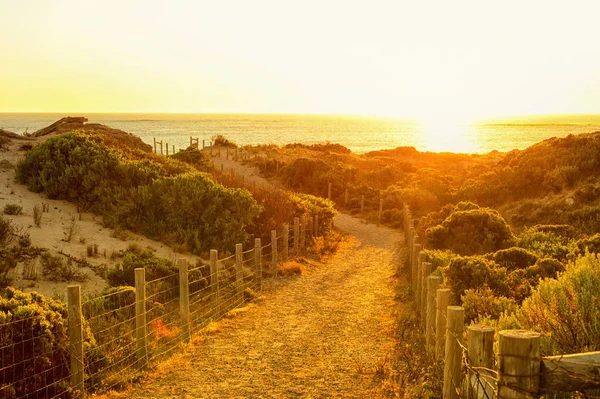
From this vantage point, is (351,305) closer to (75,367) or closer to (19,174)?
(75,367)

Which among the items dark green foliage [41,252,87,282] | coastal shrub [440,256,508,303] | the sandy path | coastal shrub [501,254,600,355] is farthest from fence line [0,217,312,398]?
coastal shrub [501,254,600,355]

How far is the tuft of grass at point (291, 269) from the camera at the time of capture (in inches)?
693

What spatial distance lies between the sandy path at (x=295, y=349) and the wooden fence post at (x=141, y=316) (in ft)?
1.19

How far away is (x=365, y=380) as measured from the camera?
8672 millimetres

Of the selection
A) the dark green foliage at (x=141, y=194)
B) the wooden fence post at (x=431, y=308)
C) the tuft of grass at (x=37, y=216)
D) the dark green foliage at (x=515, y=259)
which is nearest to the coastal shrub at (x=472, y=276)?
the dark green foliage at (x=515, y=259)

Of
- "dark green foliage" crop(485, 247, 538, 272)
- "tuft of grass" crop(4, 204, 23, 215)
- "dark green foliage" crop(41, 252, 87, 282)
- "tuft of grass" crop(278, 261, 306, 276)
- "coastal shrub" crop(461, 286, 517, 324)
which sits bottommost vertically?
→ "tuft of grass" crop(278, 261, 306, 276)

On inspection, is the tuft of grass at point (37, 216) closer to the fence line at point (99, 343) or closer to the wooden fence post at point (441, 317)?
the fence line at point (99, 343)

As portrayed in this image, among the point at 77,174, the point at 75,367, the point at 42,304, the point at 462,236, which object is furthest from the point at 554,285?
the point at 77,174

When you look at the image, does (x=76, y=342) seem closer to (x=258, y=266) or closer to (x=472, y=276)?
(x=472, y=276)

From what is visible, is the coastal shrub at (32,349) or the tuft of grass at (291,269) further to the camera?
the tuft of grass at (291,269)

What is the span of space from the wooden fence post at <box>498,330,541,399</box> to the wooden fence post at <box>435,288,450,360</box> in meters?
3.47

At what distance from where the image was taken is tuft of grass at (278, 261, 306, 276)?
57.8 feet

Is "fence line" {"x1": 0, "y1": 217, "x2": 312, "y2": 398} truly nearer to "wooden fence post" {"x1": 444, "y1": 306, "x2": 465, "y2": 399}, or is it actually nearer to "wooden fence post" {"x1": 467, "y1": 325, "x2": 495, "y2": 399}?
"wooden fence post" {"x1": 444, "y1": 306, "x2": 465, "y2": 399}

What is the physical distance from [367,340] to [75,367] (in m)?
5.36
